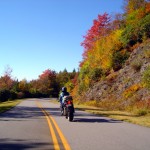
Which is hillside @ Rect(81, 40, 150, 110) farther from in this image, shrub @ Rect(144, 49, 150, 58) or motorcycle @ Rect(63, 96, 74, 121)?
motorcycle @ Rect(63, 96, 74, 121)

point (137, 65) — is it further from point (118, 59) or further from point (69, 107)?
point (69, 107)

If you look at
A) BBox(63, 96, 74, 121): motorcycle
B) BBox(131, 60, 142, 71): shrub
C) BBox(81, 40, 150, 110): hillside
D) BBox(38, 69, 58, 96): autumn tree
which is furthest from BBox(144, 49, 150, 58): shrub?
BBox(38, 69, 58, 96): autumn tree

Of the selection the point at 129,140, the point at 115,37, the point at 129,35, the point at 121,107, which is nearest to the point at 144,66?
the point at 121,107

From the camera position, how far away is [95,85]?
43875 millimetres

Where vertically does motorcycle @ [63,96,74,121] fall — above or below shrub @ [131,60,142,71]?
below

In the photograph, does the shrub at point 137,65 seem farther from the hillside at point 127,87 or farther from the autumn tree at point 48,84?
the autumn tree at point 48,84

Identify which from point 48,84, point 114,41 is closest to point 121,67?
point 114,41

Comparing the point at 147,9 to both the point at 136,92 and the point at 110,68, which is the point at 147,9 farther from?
the point at 136,92

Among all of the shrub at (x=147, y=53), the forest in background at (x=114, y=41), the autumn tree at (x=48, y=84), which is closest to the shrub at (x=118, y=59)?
the forest in background at (x=114, y=41)

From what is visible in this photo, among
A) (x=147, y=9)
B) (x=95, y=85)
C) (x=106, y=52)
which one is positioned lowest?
(x=95, y=85)

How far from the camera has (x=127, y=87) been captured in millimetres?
34500

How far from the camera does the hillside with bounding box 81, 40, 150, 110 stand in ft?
97.0

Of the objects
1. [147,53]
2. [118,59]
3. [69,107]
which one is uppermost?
[118,59]

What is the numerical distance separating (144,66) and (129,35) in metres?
10.1
